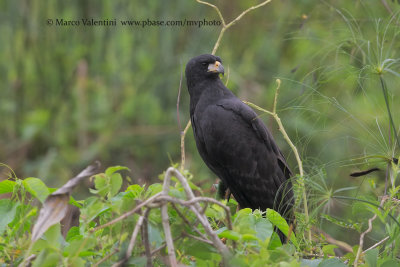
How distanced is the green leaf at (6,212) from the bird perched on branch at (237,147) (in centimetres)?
173

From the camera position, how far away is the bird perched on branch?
383 centimetres

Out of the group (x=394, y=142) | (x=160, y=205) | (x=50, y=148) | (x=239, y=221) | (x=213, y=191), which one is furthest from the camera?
(x=50, y=148)

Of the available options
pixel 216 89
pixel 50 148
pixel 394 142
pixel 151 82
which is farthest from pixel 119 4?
pixel 394 142

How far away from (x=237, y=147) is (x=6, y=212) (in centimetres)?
185

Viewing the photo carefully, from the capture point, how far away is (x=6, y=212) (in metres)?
2.21

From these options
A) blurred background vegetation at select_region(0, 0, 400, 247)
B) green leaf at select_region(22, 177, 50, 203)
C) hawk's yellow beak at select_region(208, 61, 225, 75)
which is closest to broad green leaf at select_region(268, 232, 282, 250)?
green leaf at select_region(22, 177, 50, 203)

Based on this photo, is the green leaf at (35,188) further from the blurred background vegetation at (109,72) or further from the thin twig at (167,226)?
the blurred background vegetation at (109,72)

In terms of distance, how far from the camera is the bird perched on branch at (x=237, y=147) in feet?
12.6

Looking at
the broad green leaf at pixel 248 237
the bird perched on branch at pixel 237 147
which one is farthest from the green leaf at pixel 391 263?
the bird perched on branch at pixel 237 147

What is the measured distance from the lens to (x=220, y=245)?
6.12 ft

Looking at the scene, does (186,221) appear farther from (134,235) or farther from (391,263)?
(391,263)

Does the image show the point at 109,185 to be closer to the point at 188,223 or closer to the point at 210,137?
the point at 188,223

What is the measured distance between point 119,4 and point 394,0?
4058 millimetres

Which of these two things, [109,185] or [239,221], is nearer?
[109,185]
